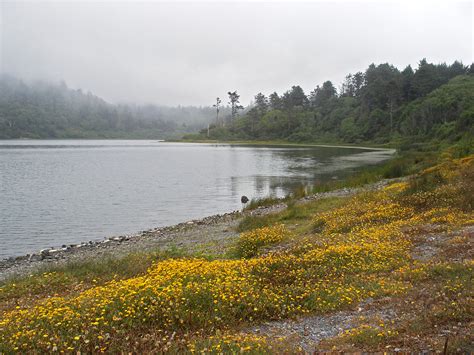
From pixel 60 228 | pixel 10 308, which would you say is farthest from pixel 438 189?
pixel 60 228

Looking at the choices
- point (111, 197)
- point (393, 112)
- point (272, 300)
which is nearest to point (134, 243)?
point (272, 300)

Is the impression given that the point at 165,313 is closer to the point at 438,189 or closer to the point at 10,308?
the point at 10,308

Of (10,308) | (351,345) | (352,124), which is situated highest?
(352,124)

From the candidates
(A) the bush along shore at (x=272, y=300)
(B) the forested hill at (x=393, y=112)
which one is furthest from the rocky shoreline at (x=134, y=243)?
(B) the forested hill at (x=393, y=112)

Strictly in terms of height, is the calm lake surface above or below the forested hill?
below

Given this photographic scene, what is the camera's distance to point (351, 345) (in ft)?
24.6

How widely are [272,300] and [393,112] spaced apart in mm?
138281

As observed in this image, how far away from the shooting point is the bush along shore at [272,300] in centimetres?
754

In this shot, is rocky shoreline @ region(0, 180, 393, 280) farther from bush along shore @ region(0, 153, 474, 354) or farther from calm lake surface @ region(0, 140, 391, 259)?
bush along shore @ region(0, 153, 474, 354)

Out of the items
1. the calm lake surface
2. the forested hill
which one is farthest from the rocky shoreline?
the forested hill

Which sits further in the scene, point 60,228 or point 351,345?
point 60,228

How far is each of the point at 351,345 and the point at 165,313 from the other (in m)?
3.91

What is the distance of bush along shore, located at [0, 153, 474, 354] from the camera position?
7543mm

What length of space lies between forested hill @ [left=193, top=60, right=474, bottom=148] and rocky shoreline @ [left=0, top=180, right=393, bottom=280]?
5940 cm
